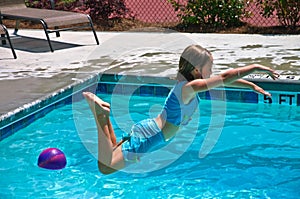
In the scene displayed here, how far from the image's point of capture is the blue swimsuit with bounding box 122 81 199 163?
396 centimetres

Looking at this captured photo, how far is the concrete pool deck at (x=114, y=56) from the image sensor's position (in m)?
6.58

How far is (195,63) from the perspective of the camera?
3.88m

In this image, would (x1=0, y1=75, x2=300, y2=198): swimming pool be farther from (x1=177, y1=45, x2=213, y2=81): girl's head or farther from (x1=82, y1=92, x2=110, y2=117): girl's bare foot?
(x1=177, y1=45, x2=213, y2=81): girl's head

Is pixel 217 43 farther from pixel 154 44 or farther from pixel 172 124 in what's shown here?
pixel 172 124

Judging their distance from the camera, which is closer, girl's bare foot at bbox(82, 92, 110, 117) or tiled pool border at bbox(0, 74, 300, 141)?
girl's bare foot at bbox(82, 92, 110, 117)

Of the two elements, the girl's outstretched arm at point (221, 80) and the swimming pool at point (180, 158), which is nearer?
the girl's outstretched arm at point (221, 80)

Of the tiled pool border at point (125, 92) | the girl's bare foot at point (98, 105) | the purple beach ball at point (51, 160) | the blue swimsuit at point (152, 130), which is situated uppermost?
the girl's bare foot at point (98, 105)

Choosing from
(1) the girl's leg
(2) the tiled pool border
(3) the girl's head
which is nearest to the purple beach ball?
(1) the girl's leg

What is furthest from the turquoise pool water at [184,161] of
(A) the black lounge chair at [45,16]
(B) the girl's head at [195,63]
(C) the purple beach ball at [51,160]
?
(A) the black lounge chair at [45,16]

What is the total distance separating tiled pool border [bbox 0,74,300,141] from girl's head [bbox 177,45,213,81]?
86.0 inches

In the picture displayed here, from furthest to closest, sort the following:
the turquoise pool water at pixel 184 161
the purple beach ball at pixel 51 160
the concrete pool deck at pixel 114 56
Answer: the concrete pool deck at pixel 114 56 → the turquoise pool water at pixel 184 161 → the purple beach ball at pixel 51 160

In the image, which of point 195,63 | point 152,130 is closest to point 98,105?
point 152,130

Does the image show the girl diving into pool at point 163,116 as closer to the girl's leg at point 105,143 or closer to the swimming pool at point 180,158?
the girl's leg at point 105,143

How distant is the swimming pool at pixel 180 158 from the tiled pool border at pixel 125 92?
5cm
